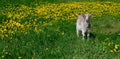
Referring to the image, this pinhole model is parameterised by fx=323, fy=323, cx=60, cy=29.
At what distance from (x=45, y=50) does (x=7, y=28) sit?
403 centimetres

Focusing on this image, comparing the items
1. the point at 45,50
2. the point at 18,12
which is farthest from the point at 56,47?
the point at 18,12

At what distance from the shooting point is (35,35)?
536 inches

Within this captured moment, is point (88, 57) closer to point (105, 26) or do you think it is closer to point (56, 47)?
point (56, 47)

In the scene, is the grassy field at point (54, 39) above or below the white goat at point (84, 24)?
below

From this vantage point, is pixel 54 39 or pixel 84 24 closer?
pixel 84 24

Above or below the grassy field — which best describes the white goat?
above

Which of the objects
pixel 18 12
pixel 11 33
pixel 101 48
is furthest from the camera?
pixel 18 12

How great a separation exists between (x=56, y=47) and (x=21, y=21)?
209 inches

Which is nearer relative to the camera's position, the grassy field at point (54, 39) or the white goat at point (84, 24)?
the grassy field at point (54, 39)

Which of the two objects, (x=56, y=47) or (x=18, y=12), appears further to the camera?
(x=18, y=12)

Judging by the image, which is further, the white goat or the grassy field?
the white goat

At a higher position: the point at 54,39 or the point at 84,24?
the point at 84,24

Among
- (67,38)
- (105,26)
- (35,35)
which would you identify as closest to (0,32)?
(35,35)

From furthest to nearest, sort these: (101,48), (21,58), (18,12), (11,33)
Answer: (18,12) < (11,33) < (101,48) < (21,58)
